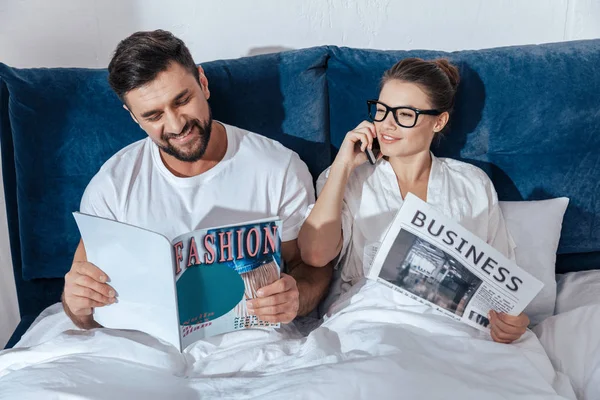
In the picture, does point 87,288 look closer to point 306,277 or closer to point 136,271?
point 136,271

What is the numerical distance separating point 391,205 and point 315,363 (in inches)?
18.9

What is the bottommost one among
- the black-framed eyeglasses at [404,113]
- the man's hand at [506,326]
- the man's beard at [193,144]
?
the man's hand at [506,326]

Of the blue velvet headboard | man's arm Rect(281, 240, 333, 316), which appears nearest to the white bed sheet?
the blue velvet headboard

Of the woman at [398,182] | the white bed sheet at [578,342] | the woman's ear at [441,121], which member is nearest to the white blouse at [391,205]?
the woman at [398,182]

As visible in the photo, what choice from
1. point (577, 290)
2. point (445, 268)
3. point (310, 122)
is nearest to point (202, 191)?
point (310, 122)

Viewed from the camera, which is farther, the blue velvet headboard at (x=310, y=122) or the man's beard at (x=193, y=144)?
the blue velvet headboard at (x=310, y=122)

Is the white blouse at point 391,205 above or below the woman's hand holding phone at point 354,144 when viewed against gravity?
below

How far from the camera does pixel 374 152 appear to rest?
170 centimetres

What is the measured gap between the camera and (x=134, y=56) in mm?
1512

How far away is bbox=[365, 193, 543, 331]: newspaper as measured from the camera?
138 centimetres

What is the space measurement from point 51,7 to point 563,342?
1.70 m

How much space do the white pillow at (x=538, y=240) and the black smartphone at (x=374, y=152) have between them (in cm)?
41

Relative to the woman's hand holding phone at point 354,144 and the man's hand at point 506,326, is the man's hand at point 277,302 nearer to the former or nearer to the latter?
the woman's hand holding phone at point 354,144

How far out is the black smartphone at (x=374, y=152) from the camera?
165cm
